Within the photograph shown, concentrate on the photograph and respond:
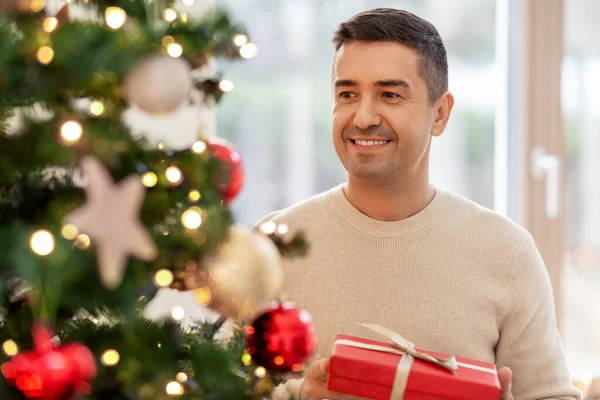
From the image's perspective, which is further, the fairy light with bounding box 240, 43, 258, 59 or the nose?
the nose

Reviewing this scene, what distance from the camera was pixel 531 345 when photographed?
162 centimetres

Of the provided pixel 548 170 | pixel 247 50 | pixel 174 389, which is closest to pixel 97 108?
pixel 247 50

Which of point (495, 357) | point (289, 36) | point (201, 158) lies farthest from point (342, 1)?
point (201, 158)

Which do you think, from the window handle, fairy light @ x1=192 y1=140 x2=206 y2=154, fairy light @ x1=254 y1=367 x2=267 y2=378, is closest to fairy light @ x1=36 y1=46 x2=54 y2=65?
fairy light @ x1=192 y1=140 x2=206 y2=154

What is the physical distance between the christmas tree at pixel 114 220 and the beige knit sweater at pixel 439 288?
26.0 inches

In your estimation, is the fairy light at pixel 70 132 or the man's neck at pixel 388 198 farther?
the man's neck at pixel 388 198

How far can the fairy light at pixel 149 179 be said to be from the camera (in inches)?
34.4

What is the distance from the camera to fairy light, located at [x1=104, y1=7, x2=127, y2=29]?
834mm

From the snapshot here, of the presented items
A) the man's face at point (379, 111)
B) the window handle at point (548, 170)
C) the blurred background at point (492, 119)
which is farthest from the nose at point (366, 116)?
the window handle at point (548, 170)

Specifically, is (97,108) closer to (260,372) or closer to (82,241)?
(82,241)

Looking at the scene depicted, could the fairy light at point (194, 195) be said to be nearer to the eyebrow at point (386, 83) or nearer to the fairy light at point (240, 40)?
the fairy light at point (240, 40)

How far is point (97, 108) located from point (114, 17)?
10 cm

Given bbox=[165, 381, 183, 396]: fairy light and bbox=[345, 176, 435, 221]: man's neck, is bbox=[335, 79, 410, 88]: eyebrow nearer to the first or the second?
bbox=[345, 176, 435, 221]: man's neck

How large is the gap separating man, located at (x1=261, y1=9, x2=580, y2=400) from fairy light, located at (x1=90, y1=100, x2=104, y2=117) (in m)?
0.80
